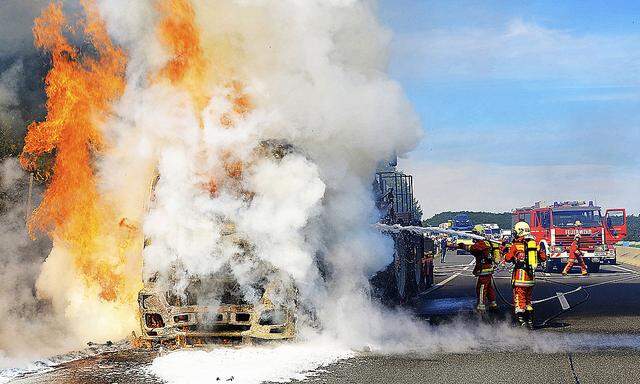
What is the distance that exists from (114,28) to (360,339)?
6.37 m

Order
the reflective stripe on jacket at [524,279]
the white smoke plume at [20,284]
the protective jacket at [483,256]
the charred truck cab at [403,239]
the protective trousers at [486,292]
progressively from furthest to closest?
the charred truck cab at [403,239], the protective trousers at [486,292], the protective jacket at [483,256], the reflective stripe on jacket at [524,279], the white smoke plume at [20,284]

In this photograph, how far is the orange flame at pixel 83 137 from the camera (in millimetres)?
12164

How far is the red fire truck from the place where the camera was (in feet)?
94.6

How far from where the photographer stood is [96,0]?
12.2 m

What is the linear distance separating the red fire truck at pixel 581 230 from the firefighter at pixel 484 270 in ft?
49.3

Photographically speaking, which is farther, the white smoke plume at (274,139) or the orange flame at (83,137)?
the orange flame at (83,137)

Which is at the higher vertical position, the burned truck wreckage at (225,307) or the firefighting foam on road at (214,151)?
the firefighting foam on road at (214,151)

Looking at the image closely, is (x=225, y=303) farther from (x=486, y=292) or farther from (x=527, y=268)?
(x=486, y=292)

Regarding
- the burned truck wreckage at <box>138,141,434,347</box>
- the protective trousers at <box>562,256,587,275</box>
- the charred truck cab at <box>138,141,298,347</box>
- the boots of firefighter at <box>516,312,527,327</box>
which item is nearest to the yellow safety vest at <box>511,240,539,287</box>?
the boots of firefighter at <box>516,312,527,327</box>

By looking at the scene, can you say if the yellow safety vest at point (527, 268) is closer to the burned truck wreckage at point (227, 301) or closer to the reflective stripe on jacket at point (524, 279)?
the reflective stripe on jacket at point (524, 279)

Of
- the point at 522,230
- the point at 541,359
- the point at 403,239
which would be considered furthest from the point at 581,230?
the point at 541,359

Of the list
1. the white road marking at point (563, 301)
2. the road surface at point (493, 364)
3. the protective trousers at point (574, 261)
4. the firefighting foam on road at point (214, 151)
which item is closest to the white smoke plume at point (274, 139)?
the firefighting foam on road at point (214, 151)

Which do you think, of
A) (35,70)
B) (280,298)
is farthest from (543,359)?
(35,70)

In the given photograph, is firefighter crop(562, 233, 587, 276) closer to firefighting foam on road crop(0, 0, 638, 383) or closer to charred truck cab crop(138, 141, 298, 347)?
firefighting foam on road crop(0, 0, 638, 383)
